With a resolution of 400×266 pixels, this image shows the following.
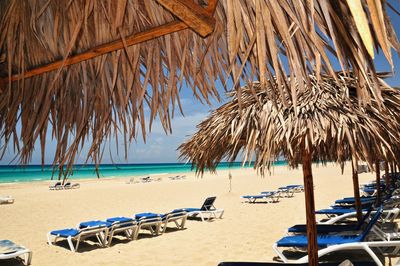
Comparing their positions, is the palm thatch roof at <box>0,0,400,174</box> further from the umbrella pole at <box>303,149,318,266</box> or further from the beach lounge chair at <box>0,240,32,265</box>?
the beach lounge chair at <box>0,240,32,265</box>

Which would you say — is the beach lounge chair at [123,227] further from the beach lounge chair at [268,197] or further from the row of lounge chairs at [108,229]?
the beach lounge chair at [268,197]

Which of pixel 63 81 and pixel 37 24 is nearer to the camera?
pixel 37 24

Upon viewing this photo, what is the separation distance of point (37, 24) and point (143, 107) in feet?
2.70

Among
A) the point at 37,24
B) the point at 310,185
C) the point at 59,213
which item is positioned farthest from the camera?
the point at 59,213

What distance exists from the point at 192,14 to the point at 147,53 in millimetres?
1057

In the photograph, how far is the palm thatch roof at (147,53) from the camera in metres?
1.09

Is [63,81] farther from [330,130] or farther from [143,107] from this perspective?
[330,130]

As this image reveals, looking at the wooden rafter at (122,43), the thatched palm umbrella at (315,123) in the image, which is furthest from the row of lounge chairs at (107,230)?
the wooden rafter at (122,43)

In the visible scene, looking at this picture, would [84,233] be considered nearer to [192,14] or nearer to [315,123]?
[315,123]

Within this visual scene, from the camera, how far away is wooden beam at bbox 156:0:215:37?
118 cm

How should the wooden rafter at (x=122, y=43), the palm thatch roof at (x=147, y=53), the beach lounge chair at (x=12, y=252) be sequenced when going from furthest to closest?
1. the beach lounge chair at (x=12, y=252)
2. the wooden rafter at (x=122, y=43)
3. the palm thatch roof at (x=147, y=53)

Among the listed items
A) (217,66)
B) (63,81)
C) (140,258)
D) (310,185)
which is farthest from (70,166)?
(140,258)

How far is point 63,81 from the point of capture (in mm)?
2391

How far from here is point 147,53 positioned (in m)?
2.25
